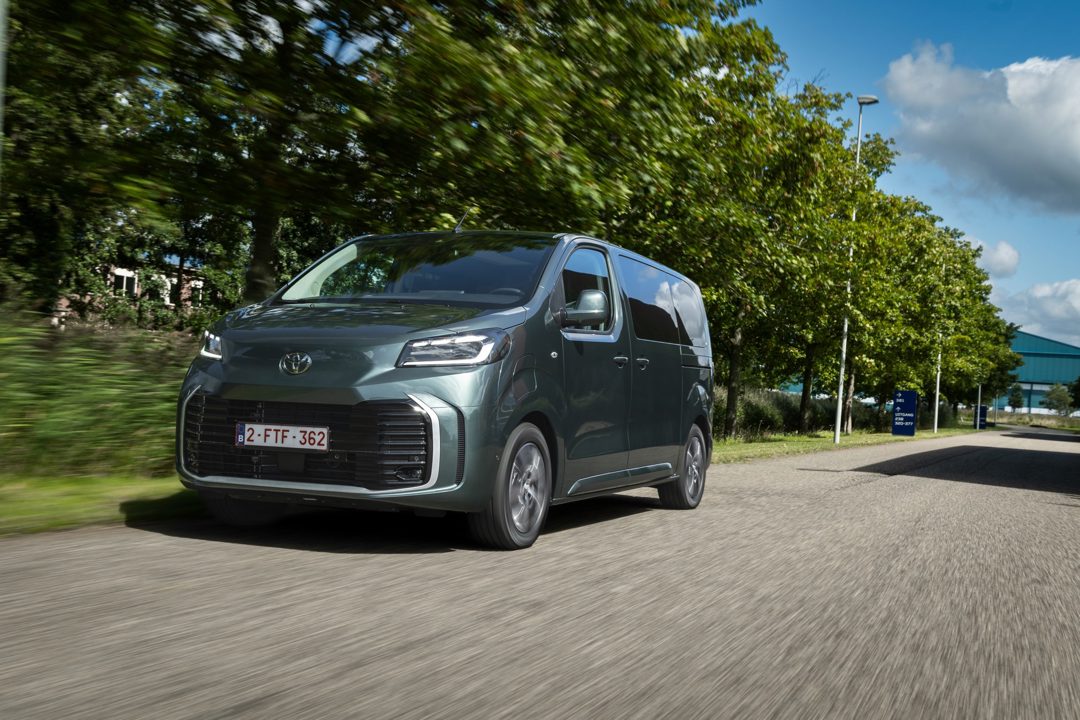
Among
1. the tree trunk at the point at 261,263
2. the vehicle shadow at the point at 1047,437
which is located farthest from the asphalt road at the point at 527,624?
the vehicle shadow at the point at 1047,437

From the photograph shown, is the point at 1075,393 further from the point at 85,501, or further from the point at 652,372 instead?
the point at 85,501

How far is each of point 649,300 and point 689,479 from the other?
178 centimetres

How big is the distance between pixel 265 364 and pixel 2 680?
9.12 feet

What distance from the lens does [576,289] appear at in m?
7.25

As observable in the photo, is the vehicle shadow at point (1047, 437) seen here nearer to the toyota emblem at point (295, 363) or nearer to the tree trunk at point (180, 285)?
the tree trunk at point (180, 285)

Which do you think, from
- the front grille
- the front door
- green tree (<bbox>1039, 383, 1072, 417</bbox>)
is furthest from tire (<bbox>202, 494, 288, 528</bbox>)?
green tree (<bbox>1039, 383, 1072, 417</bbox>)

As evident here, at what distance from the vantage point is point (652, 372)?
827 cm

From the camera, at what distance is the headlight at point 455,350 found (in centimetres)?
580

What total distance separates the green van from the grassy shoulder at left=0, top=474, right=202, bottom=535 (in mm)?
583

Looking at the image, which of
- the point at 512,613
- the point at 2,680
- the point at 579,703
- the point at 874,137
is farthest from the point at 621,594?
the point at 874,137

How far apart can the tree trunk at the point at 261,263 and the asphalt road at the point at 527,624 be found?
167 inches

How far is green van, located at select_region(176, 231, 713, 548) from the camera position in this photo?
18.7ft

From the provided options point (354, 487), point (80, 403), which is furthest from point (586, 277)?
point (80, 403)

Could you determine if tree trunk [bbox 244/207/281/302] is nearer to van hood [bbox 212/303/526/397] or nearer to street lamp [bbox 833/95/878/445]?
van hood [bbox 212/303/526/397]
